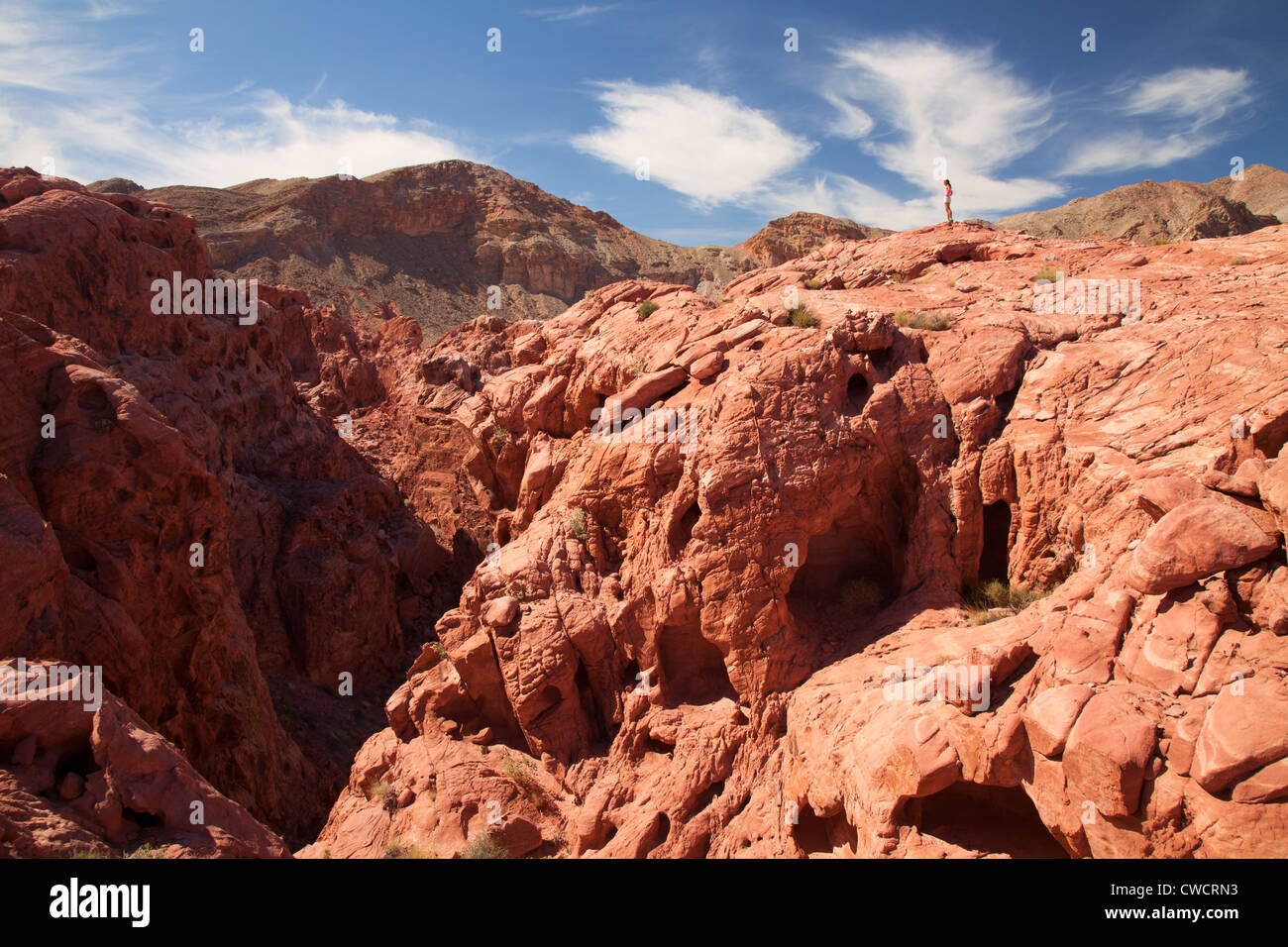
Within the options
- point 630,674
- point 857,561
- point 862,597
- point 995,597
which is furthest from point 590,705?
point 995,597

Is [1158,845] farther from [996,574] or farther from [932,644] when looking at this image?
[996,574]

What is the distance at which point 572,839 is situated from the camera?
1008 cm

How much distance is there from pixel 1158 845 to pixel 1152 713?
3.46 feet

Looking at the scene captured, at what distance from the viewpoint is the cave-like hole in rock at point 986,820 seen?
24.6 ft

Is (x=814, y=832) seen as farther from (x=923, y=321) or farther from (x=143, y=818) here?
(x=923, y=321)

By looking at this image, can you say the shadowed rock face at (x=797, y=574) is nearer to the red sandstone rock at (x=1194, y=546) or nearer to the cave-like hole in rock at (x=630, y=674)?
the red sandstone rock at (x=1194, y=546)

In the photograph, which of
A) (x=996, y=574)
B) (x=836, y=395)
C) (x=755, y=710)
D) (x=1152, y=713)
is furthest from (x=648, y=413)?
(x=1152, y=713)

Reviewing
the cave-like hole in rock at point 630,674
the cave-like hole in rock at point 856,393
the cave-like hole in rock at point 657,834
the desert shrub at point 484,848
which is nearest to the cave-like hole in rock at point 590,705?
the cave-like hole in rock at point 630,674

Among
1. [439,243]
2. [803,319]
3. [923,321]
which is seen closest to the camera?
[923,321]

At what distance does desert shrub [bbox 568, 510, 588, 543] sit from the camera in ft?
40.3

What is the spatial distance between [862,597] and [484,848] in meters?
6.07

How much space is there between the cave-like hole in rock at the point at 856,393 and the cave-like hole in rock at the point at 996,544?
2.26 metres


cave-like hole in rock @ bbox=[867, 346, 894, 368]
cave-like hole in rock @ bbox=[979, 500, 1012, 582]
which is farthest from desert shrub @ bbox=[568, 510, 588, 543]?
cave-like hole in rock @ bbox=[979, 500, 1012, 582]

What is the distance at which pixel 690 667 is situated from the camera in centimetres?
1123
